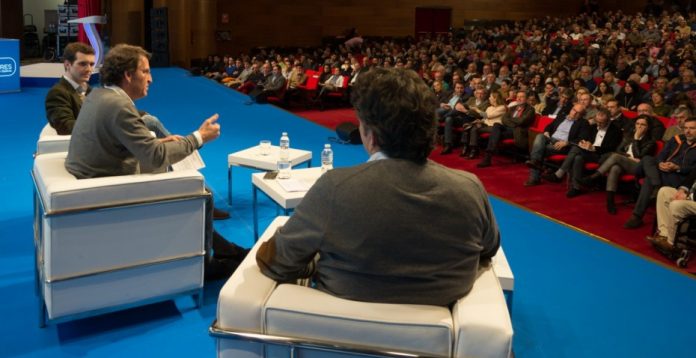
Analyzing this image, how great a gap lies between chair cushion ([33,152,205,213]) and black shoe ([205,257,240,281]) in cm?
65

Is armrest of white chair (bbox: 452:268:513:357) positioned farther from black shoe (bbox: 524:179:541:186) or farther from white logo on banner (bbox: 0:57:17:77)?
white logo on banner (bbox: 0:57:17:77)

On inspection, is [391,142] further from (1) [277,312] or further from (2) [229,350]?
(2) [229,350]

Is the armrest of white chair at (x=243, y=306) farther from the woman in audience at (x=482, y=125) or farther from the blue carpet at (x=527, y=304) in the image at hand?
the woman in audience at (x=482, y=125)

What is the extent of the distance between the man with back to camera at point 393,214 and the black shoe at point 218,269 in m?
1.86

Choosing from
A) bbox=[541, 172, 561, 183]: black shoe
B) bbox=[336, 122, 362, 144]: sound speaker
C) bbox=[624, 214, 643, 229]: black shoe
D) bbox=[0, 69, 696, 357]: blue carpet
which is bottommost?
bbox=[0, 69, 696, 357]: blue carpet

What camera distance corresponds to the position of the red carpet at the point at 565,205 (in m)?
4.74

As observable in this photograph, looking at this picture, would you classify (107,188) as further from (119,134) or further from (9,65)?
(9,65)

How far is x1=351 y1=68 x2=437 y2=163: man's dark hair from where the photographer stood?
1701mm

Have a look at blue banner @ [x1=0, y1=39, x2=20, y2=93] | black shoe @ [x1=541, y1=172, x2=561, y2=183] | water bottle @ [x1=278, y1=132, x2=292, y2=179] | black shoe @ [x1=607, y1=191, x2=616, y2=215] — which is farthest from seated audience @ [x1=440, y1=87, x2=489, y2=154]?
blue banner @ [x1=0, y1=39, x2=20, y2=93]

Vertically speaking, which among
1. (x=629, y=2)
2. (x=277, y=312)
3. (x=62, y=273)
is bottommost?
(x=62, y=273)

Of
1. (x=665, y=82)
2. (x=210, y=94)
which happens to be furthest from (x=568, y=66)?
(x=210, y=94)

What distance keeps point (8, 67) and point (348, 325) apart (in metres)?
11.0

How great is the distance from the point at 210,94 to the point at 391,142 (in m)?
11.0

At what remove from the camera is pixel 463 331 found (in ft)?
5.45
